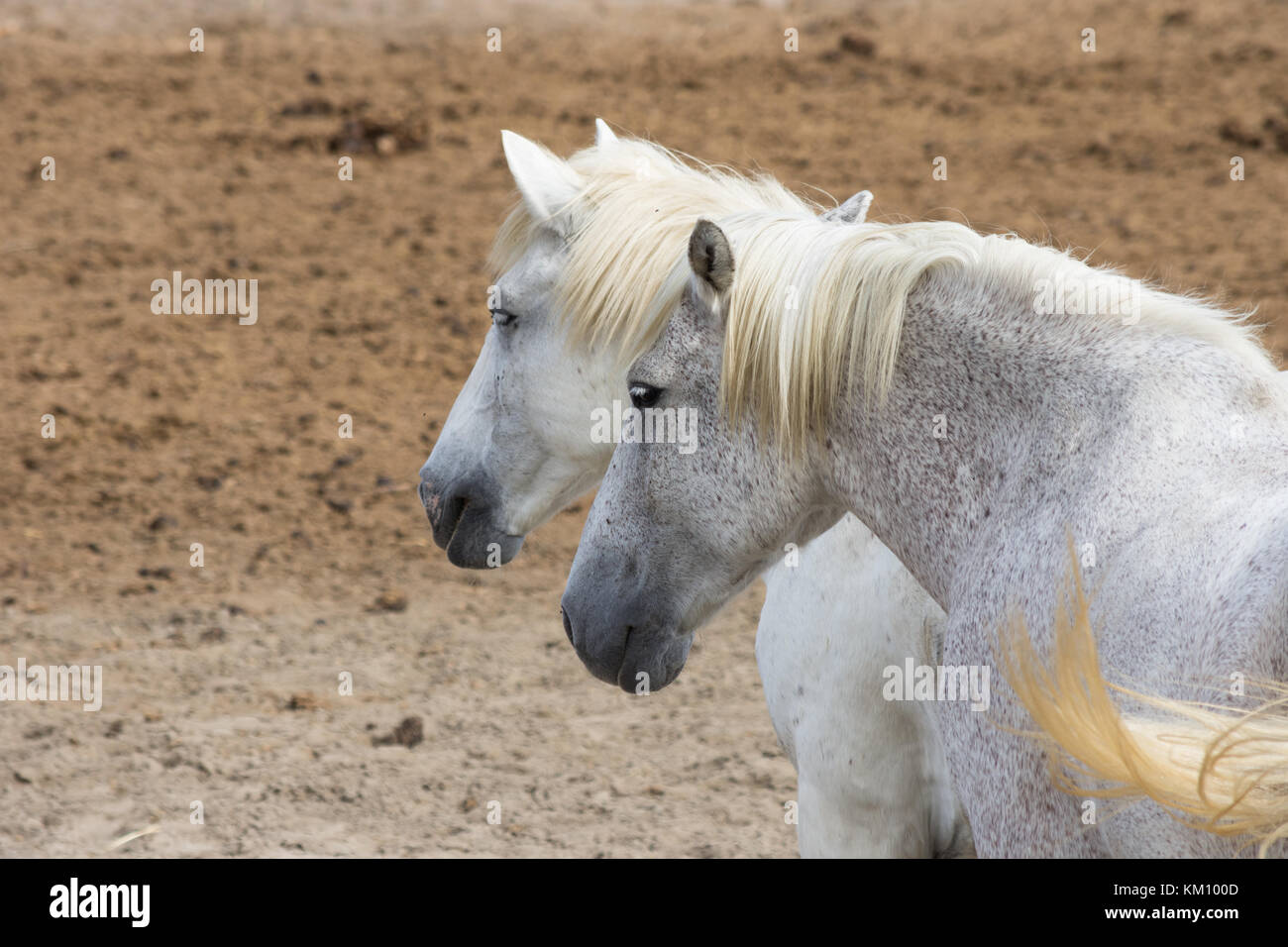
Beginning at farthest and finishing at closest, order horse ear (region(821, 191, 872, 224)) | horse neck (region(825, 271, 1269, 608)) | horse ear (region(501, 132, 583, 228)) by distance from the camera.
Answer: horse ear (region(501, 132, 583, 228)), horse ear (region(821, 191, 872, 224)), horse neck (region(825, 271, 1269, 608))

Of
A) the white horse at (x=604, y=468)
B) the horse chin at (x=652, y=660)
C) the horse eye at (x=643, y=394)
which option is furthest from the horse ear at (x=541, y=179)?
the horse chin at (x=652, y=660)

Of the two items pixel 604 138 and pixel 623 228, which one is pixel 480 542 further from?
pixel 604 138

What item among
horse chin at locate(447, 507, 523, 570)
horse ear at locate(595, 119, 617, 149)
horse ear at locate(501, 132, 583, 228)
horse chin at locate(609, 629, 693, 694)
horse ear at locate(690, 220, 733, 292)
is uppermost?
horse ear at locate(595, 119, 617, 149)

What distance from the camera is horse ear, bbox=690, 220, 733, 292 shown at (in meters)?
2.20

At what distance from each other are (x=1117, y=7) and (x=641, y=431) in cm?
1206

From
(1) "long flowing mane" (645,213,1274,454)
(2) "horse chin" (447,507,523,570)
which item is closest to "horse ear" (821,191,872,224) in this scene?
(1) "long flowing mane" (645,213,1274,454)

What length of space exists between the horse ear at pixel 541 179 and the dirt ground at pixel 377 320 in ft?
4.60

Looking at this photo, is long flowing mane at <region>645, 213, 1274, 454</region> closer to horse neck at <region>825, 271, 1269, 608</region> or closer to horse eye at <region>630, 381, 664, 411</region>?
horse neck at <region>825, 271, 1269, 608</region>

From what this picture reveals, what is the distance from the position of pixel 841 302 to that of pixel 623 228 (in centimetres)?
97

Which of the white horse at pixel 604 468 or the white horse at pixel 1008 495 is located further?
the white horse at pixel 604 468

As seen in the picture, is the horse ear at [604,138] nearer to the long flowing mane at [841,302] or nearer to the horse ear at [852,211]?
the horse ear at [852,211]

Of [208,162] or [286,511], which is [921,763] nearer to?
[286,511]

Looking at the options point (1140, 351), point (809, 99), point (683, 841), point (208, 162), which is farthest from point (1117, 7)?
point (1140, 351)

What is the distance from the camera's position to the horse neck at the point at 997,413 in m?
1.96
